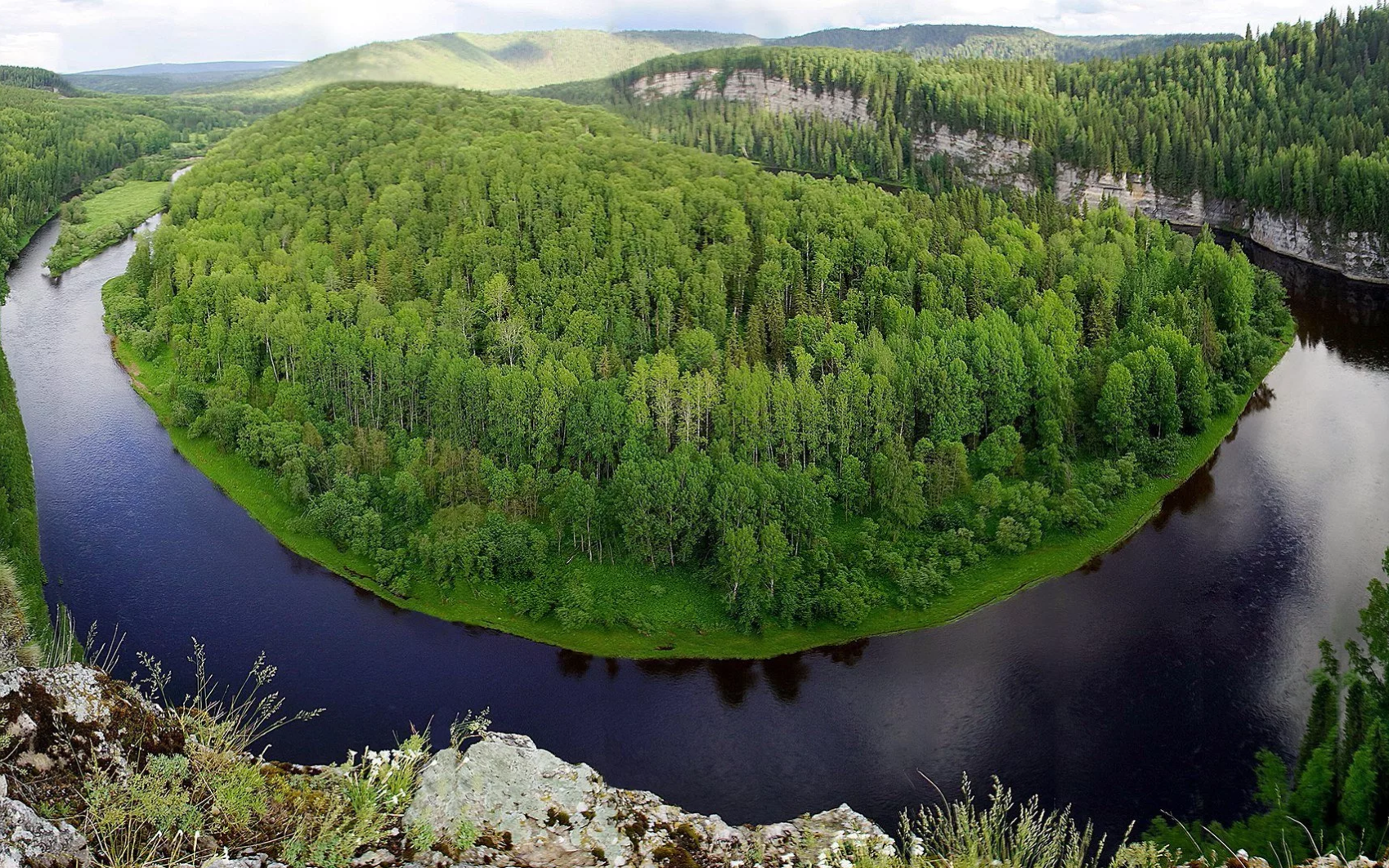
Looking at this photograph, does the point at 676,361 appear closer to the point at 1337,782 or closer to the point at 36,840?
the point at 1337,782

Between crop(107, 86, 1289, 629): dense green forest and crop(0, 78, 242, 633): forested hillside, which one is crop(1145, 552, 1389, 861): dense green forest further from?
crop(0, 78, 242, 633): forested hillside

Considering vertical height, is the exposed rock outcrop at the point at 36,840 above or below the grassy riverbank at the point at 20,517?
above

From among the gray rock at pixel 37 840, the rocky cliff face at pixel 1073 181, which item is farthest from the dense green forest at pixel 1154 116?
the gray rock at pixel 37 840

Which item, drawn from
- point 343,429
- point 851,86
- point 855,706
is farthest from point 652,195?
point 851,86

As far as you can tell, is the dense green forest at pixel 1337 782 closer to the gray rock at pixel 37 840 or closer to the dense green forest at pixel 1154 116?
the gray rock at pixel 37 840

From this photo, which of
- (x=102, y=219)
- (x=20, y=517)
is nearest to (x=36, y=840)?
(x=20, y=517)

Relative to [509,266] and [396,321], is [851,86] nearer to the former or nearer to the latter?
[509,266]
